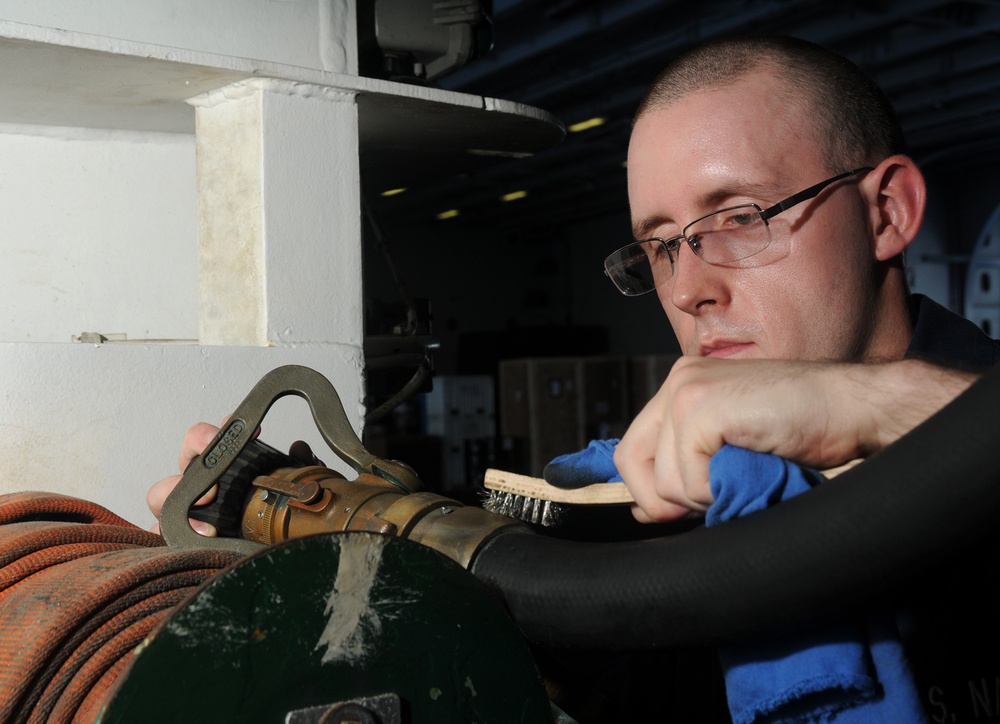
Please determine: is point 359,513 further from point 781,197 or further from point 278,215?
point 278,215

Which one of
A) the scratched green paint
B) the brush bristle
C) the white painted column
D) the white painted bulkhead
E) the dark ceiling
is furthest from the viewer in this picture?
the dark ceiling

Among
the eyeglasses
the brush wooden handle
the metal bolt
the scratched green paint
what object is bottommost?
the metal bolt

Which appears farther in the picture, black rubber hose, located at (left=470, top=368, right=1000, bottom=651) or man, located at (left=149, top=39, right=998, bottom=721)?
man, located at (left=149, top=39, right=998, bottom=721)

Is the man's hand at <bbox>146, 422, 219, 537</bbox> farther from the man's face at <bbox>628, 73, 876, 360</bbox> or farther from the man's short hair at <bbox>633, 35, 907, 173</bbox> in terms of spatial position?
the man's short hair at <bbox>633, 35, 907, 173</bbox>

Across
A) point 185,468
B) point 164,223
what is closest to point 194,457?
point 185,468

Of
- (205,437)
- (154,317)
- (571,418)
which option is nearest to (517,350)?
(571,418)

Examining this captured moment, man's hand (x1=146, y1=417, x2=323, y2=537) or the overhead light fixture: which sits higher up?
the overhead light fixture

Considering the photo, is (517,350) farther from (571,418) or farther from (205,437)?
(205,437)

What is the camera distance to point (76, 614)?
0.65 meters

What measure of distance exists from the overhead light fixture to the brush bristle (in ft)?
18.7

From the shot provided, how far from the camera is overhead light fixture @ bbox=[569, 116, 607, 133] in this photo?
636cm

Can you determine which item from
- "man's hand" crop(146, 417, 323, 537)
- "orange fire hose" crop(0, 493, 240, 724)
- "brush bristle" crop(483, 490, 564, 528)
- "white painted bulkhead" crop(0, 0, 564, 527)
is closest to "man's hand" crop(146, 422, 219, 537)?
"man's hand" crop(146, 417, 323, 537)

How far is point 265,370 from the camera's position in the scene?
1.58 meters

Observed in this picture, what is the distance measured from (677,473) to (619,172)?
7.79 m
